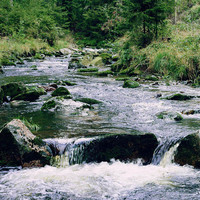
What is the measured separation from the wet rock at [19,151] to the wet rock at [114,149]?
0.71m

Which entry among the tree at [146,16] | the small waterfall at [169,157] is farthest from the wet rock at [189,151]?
the tree at [146,16]

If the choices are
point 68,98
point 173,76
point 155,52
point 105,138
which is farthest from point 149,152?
point 155,52

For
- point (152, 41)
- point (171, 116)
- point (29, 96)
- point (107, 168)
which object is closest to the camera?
point (107, 168)

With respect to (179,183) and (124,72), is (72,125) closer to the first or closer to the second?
(179,183)

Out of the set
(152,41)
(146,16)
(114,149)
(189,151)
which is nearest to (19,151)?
(114,149)

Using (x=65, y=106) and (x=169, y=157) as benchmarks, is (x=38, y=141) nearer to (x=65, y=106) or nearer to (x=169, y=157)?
(x=169, y=157)

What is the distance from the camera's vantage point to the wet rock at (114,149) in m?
4.63

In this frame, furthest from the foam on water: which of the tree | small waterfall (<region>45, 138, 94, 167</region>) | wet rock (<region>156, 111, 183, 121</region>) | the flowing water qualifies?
the tree

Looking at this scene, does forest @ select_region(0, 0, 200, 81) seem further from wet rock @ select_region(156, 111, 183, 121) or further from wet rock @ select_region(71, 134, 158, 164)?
wet rock @ select_region(71, 134, 158, 164)

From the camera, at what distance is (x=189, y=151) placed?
4.52 m

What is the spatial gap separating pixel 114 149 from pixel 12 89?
546 cm

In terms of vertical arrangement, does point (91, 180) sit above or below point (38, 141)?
below

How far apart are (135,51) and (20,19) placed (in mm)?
19579

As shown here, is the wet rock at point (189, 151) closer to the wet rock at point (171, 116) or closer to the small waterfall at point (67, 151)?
the small waterfall at point (67, 151)
